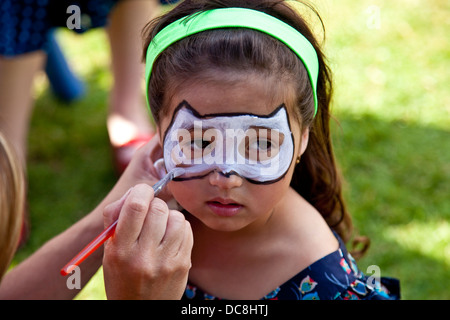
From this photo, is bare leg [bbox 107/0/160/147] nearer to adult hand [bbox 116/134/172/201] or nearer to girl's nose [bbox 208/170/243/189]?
adult hand [bbox 116/134/172/201]

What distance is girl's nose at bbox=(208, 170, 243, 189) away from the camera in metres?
1.33

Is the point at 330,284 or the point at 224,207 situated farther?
the point at 330,284

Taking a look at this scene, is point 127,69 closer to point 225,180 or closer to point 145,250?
point 225,180

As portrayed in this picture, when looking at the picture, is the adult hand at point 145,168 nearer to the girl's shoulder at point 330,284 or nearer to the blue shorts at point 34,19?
the girl's shoulder at point 330,284

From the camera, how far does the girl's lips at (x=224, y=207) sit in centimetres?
137

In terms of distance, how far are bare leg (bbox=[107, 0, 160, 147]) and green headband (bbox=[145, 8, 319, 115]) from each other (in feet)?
4.66

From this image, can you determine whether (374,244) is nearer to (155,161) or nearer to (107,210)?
(155,161)

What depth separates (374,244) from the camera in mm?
2439

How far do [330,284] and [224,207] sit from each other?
36 centimetres

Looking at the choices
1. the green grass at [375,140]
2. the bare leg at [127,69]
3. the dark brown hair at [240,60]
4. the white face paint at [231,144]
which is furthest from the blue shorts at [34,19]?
the white face paint at [231,144]

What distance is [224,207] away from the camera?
1.37 metres

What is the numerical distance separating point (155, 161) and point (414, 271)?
49.4 inches

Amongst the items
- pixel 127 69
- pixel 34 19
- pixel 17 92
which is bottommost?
pixel 17 92

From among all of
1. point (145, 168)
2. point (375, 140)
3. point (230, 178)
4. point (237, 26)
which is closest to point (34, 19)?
point (145, 168)
